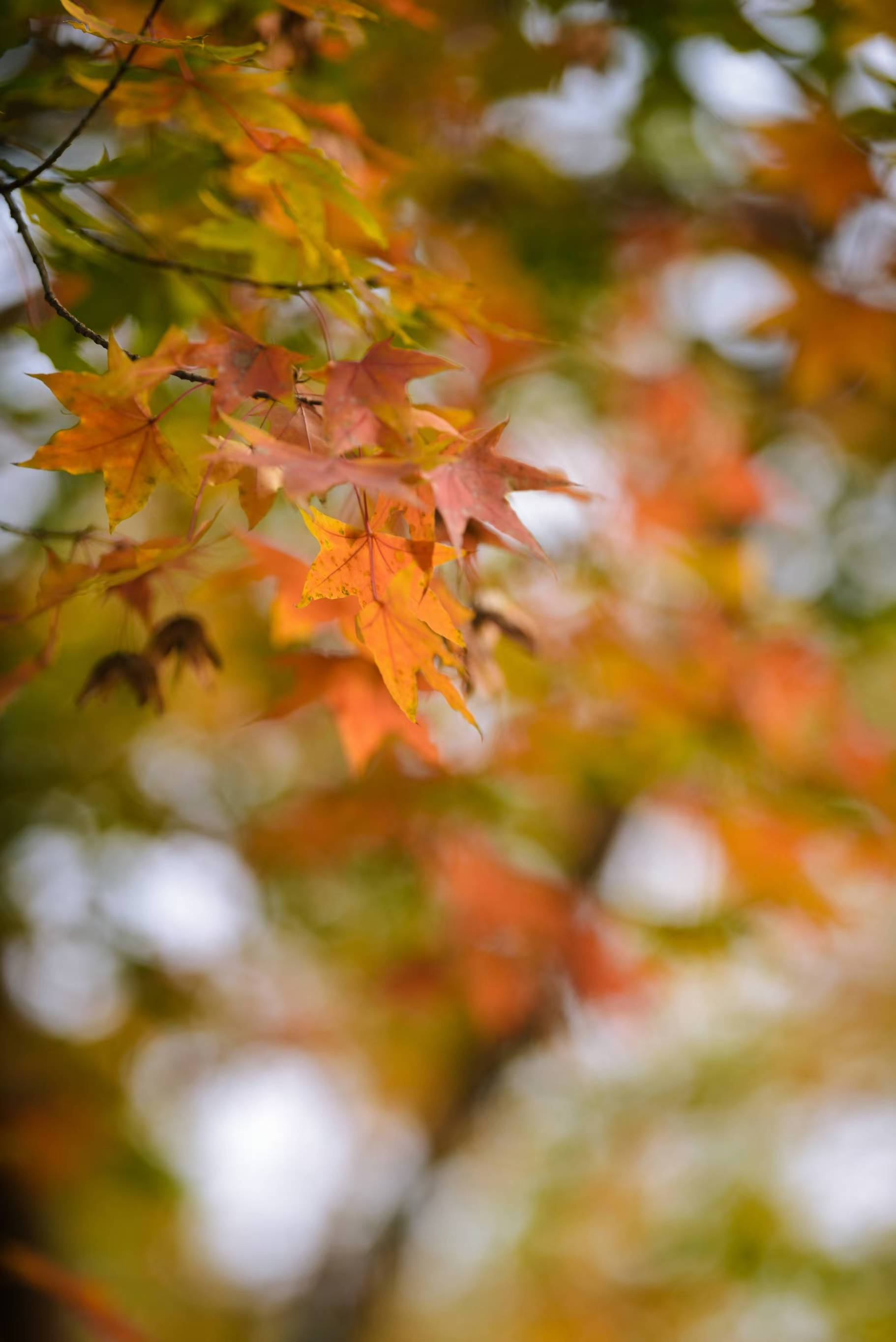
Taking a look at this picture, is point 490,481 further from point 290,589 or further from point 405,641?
point 290,589

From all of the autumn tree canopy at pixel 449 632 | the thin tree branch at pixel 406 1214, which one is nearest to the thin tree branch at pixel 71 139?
the autumn tree canopy at pixel 449 632

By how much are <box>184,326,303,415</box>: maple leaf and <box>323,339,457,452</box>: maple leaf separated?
0.18 ft

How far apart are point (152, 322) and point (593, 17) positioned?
149 cm

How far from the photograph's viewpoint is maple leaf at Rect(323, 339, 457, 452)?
0.88 meters

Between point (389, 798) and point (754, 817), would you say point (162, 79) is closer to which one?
point (389, 798)

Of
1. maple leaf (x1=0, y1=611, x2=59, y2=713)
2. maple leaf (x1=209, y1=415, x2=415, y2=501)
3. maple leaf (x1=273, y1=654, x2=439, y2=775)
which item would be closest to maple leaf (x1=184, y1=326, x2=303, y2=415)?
maple leaf (x1=209, y1=415, x2=415, y2=501)

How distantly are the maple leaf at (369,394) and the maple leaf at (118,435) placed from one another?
0.18m

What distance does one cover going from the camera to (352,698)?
1.46 meters

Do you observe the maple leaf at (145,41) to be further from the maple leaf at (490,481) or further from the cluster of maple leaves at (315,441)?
the maple leaf at (490,481)

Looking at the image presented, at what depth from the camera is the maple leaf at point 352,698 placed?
1404 mm

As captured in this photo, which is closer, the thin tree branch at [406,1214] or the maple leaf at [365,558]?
the maple leaf at [365,558]

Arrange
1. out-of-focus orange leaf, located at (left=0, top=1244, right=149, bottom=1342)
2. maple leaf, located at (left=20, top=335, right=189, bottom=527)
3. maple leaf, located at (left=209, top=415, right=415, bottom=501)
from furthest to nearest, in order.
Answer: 1. out-of-focus orange leaf, located at (left=0, top=1244, right=149, bottom=1342)
2. maple leaf, located at (left=20, top=335, right=189, bottom=527)
3. maple leaf, located at (left=209, top=415, right=415, bottom=501)

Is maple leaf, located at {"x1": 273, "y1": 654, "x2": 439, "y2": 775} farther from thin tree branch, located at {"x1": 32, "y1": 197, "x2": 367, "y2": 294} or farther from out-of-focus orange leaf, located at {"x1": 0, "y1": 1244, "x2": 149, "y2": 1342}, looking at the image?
out-of-focus orange leaf, located at {"x1": 0, "y1": 1244, "x2": 149, "y2": 1342}

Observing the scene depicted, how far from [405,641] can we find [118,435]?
1.29 feet
